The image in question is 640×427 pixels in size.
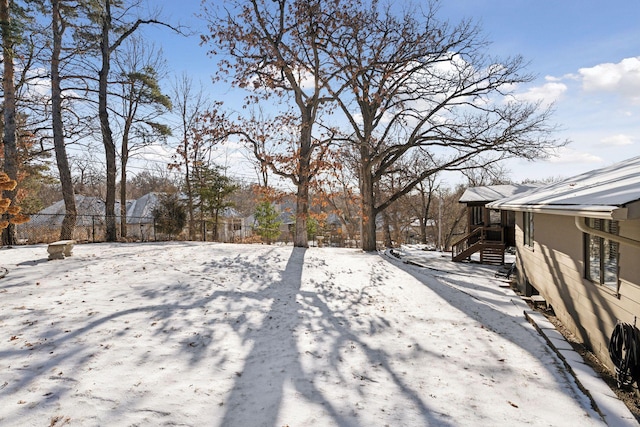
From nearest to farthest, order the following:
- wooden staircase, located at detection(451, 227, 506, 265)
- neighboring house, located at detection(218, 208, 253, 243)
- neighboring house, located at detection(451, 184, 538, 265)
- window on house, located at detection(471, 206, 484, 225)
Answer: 1. wooden staircase, located at detection(451, 227, 506, 265)
2. neighboring house, located at detection(451, 184, 538, 265)
3. window on house, located at detection(471, 206, 484, 225)
4. neighboring house, located at detection(218, 208, 253, 243)

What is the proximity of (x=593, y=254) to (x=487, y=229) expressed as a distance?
1039 centimetres

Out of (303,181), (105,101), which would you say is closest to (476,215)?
(303,181)

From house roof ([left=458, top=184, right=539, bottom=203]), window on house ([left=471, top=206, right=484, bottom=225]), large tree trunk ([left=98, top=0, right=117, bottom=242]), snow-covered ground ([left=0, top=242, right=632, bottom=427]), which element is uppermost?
large tree trunk ([left=98, top=0, right=117, bottom=242])

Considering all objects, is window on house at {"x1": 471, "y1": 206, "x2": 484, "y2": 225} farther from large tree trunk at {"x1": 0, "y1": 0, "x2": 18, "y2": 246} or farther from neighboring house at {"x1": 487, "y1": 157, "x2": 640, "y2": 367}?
large tree trunk at {"x1": 0, "y1": 0, "x2": 18, "y2": 246}

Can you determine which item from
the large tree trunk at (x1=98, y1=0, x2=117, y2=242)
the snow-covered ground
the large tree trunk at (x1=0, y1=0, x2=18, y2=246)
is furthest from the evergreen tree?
the snow-covered ground

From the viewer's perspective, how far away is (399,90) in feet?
52.0

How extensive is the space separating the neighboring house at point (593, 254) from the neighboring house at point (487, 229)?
23.2 ft

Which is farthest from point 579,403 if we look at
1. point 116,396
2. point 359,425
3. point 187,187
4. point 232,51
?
point 187,187

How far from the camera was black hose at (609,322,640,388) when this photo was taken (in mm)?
3693

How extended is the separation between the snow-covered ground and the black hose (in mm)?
623

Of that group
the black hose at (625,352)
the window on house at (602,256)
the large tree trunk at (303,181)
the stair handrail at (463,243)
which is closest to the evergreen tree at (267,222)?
the large tree trunk at (303,181)

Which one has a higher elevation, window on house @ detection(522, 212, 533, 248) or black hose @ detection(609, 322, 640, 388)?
window on house @ detection(522, 212, 533, 248)

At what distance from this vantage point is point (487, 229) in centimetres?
1492

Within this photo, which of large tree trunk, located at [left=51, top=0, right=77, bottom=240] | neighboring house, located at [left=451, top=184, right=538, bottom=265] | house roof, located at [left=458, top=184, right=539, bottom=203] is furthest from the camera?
house roof, located at [left=458, top=184, right=539, bottom=203]
